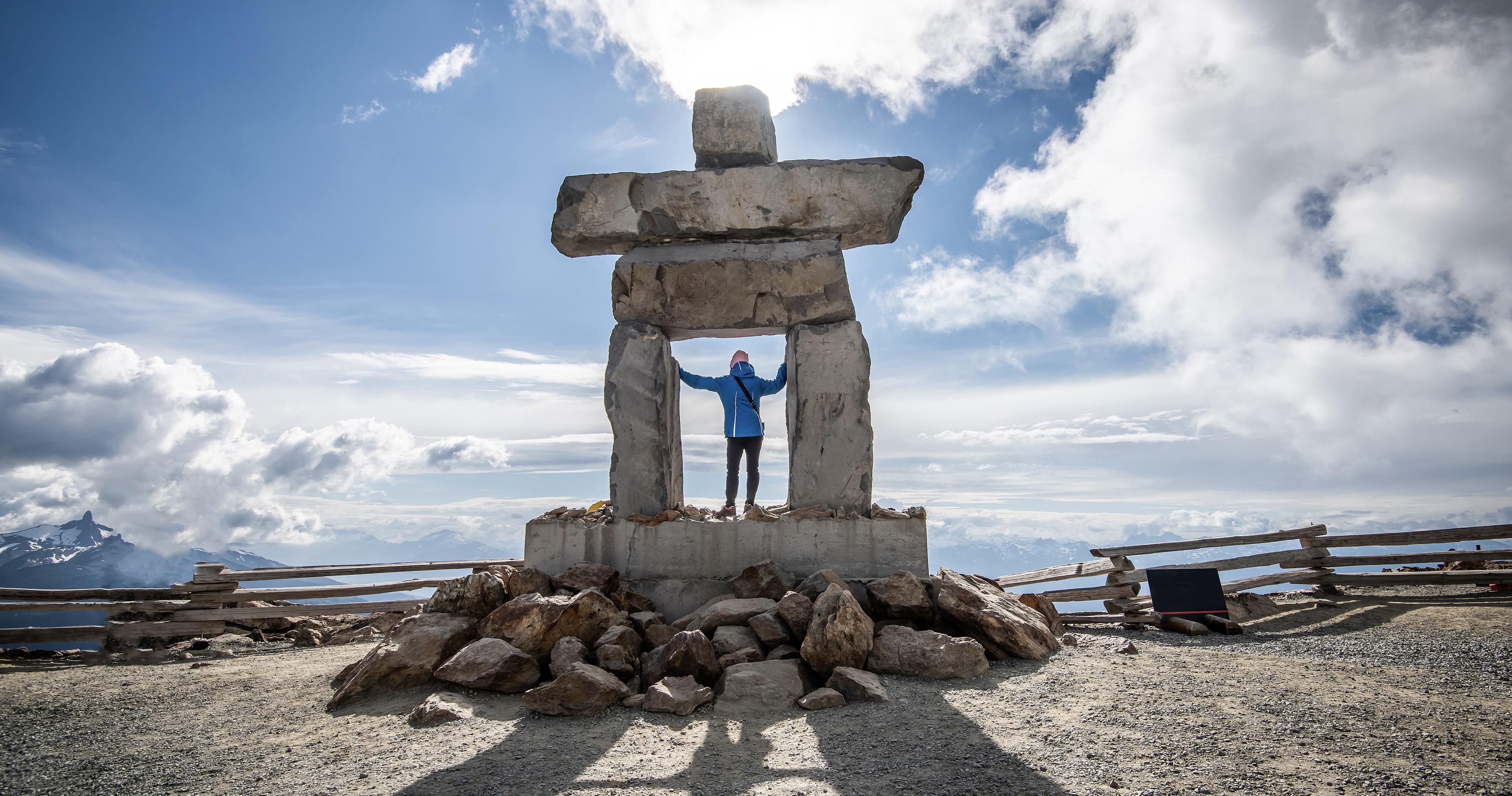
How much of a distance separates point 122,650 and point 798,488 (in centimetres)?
802

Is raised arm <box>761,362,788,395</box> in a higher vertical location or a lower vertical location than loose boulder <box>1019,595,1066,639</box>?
higher

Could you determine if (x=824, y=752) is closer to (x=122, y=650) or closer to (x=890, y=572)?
(x=890, y=572)

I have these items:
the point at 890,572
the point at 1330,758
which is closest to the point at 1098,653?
the point at 890,572

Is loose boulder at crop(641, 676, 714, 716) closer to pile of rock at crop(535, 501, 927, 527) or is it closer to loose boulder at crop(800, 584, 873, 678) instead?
loose boulder at crop(800, 584, 873, 678)

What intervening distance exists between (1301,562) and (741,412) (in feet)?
25.7

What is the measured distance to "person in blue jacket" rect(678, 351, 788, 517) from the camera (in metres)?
6.67

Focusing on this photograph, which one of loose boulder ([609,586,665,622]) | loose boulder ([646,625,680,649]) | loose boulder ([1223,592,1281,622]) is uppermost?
loose boulder ([609,586,665,622])

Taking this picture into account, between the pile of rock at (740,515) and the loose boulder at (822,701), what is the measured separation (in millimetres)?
1873

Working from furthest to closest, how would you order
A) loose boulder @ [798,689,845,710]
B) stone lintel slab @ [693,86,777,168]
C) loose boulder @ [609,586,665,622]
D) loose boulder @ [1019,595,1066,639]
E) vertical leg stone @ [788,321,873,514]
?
stone lintel slab @ [693,86,777,168] < vertical leg stone @ [788,321,873,514] < loose boulder @ [1019,595,1066,639] < loose boulder @ [609,586,665,622] < loose boulder @ [798,689,845,710]

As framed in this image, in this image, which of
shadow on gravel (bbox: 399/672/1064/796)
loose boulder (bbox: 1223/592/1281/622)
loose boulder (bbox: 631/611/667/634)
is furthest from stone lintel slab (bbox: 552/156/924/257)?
loose boulder (bbox: 1223/592/1281/622)

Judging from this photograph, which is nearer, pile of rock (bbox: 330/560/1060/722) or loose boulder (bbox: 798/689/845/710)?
loose boulder (bbox: 798/689/845/710)

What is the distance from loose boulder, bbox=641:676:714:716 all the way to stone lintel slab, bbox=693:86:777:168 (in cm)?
444

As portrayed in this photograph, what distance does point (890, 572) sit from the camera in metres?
5.56

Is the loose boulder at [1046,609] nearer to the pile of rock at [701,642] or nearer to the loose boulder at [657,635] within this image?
the pile of rock at [701,642]
